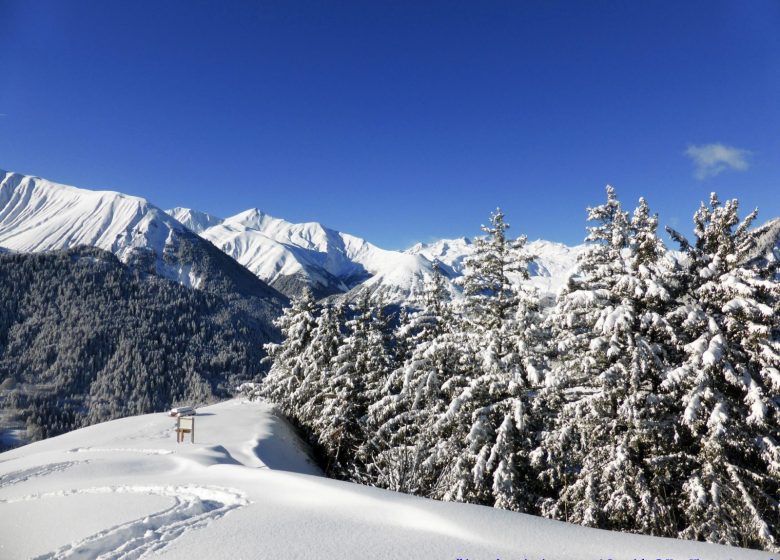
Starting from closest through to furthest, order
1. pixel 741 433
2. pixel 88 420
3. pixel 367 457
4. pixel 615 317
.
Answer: pixel 741 433 < pixel 615 317 < pixel 367 457 < pixel 88 420

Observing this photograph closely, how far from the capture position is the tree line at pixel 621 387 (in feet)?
35.4

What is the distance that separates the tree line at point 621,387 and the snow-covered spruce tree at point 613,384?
0.17 ft

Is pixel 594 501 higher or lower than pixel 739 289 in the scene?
lower

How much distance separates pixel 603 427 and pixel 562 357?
2540 mm

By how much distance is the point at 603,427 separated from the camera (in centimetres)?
1241

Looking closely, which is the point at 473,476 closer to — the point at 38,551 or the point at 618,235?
the point at 618,235

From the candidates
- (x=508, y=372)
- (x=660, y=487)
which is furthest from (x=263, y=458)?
(x=660, y=487)

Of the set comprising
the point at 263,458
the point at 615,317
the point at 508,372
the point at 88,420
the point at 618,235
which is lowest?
the point at 88,420

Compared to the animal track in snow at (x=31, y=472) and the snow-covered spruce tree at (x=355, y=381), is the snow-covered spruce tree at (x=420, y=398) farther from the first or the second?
the animal track in snow at (x=31, y=472)


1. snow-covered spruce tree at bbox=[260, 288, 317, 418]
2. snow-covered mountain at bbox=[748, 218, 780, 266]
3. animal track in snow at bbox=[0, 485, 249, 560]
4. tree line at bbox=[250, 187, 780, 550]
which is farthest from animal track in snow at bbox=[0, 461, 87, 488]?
snow-covered mountain at bbox=[748, 218, 780, 266]

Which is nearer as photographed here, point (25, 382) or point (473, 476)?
point (473, 476)

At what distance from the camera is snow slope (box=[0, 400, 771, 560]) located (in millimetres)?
6343

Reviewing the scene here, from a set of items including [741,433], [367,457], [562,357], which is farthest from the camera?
[367,457]

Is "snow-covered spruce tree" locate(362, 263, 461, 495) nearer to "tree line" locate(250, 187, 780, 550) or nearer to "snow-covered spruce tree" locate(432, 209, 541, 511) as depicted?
"tree line" locate(250, 187, 780, 550)
